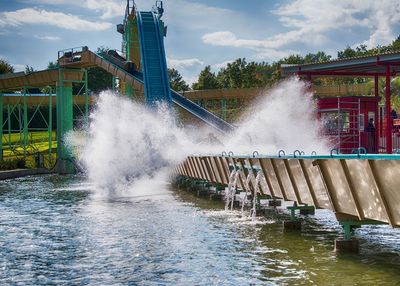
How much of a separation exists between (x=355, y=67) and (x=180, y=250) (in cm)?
1445

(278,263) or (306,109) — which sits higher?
(306,109)

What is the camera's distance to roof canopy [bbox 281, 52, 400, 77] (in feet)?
75.9

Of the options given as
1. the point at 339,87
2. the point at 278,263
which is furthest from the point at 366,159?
the point at 339,87

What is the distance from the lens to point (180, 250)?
42.8 feet

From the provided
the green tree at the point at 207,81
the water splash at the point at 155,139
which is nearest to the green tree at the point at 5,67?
the green tree at the point at 207,81

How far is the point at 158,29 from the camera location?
4653 cm

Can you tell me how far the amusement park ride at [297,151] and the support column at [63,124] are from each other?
0.22ft

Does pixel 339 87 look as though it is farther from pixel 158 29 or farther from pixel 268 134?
pixel 268 134

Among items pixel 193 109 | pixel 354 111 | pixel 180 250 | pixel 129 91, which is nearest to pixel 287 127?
pixel 354 111

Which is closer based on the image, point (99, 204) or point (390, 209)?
point (390, 209)

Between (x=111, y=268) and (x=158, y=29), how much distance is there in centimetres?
3650

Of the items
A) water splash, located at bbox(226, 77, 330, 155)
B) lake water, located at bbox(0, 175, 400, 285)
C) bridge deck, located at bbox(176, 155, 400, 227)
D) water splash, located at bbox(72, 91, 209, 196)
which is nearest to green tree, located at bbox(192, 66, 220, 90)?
water splash, located at bbox(226, 77, 330, 155)

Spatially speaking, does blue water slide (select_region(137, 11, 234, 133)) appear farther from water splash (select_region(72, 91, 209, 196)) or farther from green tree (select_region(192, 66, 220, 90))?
green tree (select_region(192, 66, 220, 90))

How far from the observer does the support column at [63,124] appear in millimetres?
45938
